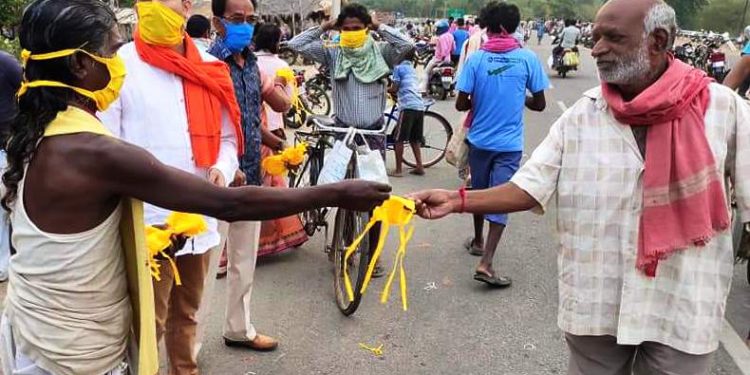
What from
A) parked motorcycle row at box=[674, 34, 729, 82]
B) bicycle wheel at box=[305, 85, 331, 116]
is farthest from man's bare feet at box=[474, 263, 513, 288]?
parked motorcycle row at box=[674, 34, 729, 82]

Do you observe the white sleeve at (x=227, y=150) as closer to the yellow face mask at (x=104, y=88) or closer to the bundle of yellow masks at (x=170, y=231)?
the bundle of yellow masks at (x=170, y=231)

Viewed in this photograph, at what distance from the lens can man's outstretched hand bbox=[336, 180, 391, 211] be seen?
2074 mm

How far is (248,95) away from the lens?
3479mm

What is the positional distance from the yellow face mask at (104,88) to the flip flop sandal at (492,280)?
3.37 metres

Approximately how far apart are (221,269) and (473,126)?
A: 7.45 feet

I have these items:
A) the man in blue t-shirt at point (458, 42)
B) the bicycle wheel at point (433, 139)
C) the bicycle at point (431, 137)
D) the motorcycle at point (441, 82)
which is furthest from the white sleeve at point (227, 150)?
the man in blue t-shirt at point (458, 42)

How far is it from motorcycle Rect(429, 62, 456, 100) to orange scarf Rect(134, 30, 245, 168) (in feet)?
39.7

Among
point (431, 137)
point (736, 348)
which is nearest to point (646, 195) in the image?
point (736, 348)

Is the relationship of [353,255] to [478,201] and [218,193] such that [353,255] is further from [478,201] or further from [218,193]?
[218,193]

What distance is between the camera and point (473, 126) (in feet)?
16.3

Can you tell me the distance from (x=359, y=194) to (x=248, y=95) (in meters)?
1.61

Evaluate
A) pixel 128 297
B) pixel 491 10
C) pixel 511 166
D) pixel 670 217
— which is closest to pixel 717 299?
pixel 670 217

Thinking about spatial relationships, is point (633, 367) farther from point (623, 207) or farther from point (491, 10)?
point (491, 10)

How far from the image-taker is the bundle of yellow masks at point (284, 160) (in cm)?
430
